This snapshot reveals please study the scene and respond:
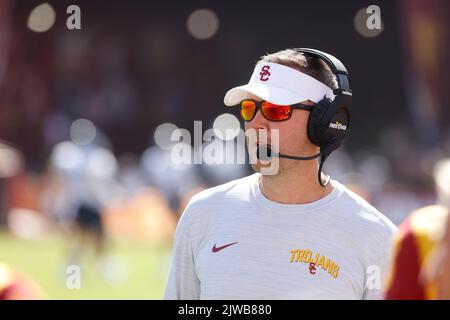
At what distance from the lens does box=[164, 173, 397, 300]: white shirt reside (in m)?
3.36

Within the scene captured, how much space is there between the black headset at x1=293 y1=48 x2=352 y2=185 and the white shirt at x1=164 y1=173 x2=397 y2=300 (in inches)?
7.7

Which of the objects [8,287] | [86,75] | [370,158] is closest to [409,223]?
[8,287]

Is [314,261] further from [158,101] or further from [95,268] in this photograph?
[158,101]

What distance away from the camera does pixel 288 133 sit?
3.65 meters

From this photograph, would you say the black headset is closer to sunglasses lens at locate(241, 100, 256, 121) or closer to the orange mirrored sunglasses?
the orange mirrored sunglasses

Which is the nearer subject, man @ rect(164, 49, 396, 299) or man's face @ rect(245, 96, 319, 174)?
man @ rect(164, 49, 396, 299)

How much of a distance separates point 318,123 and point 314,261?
56cm

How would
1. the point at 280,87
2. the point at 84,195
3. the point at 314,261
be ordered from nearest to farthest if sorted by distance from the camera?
the point at 314,261, the point at 280,87, the point at 84,195

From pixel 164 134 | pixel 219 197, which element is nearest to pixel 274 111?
pixel 219 197

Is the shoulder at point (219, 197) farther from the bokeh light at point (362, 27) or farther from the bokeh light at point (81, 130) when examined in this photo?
the bokeh light at point (362, 27)

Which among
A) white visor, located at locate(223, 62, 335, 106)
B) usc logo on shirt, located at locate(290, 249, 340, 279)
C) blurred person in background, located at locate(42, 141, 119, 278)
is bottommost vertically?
blurred person in background, located at locate(42, 141, 119, 278)

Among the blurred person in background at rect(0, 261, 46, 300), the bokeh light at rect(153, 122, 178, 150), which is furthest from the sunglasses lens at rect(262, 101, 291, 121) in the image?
the bokeh light at rect(153, 122, 178, 150)
